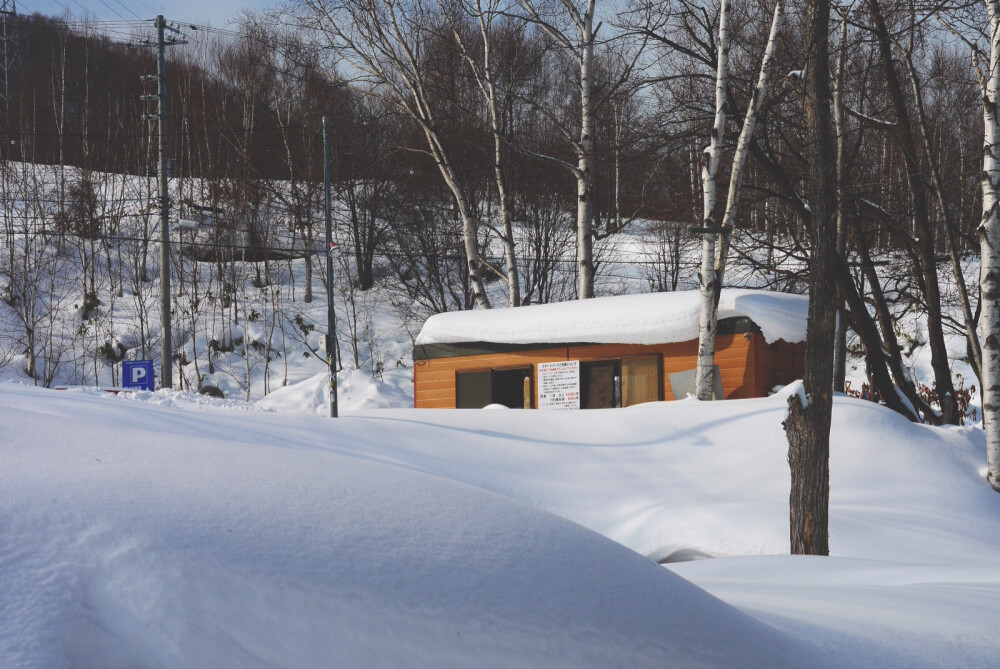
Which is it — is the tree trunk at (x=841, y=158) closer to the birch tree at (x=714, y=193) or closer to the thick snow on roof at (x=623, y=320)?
the thick snow on roof at (x=623, y=320)

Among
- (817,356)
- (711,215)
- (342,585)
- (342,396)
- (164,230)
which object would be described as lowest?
(342,396)

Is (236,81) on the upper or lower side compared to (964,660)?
upper

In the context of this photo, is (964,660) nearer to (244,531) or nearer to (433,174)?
(244,531)

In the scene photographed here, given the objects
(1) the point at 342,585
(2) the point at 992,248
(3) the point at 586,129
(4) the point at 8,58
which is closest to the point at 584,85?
(3) the point at 586,129

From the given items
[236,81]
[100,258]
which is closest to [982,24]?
[100,258]

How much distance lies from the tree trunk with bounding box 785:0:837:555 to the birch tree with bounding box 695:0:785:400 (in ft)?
16.5

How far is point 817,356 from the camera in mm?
7461

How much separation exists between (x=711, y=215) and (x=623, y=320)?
3944mm

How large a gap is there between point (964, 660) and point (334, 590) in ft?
7.78

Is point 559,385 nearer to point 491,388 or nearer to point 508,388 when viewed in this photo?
point 508,388

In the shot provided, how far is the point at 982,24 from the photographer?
1055cm

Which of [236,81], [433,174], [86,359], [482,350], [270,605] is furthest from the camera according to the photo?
[236,81]

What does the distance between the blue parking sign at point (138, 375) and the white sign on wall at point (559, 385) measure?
28.0 ft

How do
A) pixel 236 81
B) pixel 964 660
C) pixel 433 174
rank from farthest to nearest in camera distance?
pixel 236 81 → pixel 433 174 → pixel 964 660
